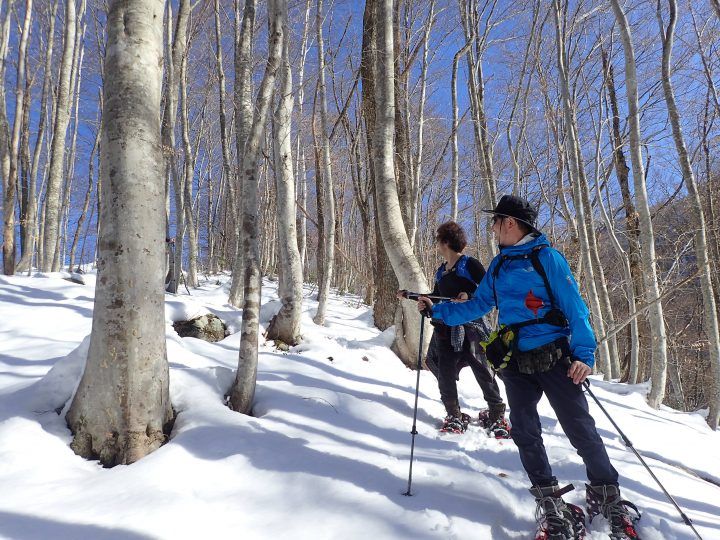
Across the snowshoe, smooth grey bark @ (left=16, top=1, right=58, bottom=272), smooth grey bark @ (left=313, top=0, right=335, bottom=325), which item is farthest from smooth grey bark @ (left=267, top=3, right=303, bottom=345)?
smooth grey bark @ (left=16, top=1, right=58, bottom=272)

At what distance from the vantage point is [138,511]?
184 centimetres

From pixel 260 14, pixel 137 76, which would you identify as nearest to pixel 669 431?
pixel 137 76

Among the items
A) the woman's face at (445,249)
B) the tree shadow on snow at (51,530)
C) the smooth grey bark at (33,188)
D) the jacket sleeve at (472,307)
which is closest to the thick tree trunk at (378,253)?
the woman's face at (445,249)

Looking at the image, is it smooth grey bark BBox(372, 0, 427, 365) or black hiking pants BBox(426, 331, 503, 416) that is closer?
black hiking pants BBox(426, 331, 503, 416)

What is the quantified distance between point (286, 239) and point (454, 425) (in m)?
3.69

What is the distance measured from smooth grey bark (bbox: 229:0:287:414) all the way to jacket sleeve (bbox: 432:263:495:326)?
1526 millimetres

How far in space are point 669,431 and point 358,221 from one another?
2494cm

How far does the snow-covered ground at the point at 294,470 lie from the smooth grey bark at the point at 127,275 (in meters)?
0.19

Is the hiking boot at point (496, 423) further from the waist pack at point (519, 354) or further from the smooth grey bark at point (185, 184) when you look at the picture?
the smooth grey bark at point (185, 184)

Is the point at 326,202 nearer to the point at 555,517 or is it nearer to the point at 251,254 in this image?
the point at 251,254

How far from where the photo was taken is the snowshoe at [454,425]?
335 cm

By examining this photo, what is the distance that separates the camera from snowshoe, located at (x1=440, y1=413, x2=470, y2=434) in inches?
132

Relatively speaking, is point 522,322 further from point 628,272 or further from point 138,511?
point 628,272

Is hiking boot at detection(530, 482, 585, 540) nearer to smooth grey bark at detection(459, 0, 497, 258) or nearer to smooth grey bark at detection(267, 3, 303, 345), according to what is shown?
smooth grey bark at detection(267, 3, 303, 345)
